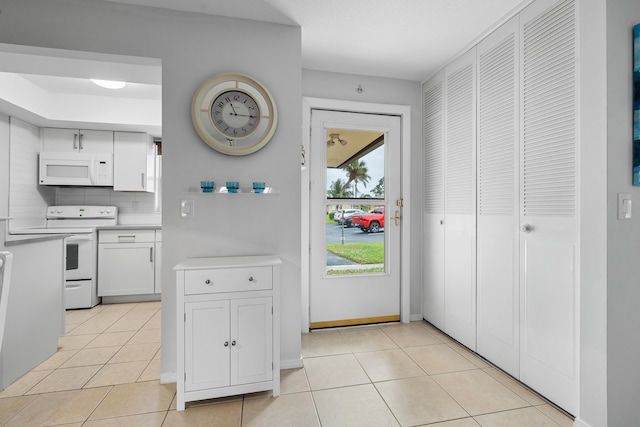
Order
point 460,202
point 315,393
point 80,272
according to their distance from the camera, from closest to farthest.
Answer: point 315,393 < point 460,202 < point 80,272

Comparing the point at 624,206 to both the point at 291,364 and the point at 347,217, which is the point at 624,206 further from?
the point at 291,364

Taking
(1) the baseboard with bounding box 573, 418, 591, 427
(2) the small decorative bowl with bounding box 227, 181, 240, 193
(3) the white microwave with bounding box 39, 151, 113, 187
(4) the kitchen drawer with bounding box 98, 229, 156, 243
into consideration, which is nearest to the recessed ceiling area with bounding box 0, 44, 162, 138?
(3) the white microwave with bounding box 39, 151, 113, 187

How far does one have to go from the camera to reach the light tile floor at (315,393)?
1724 millimetres

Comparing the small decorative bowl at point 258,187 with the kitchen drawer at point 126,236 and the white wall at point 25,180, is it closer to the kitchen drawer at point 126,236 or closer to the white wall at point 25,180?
the kitchen drawer at point 126,236

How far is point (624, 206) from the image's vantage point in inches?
60.3

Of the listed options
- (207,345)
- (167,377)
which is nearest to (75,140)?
(167,377)

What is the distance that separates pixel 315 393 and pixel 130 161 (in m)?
3.73

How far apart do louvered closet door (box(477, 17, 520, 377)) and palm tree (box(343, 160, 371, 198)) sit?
1064 mm

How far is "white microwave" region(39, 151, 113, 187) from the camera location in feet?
12.7

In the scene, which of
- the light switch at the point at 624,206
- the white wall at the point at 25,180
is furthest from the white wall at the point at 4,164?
the light switch at the point at 624,206

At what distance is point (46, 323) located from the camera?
2.37 metres

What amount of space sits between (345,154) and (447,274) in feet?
4.92

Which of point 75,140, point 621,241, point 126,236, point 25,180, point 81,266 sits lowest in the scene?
point 81,266

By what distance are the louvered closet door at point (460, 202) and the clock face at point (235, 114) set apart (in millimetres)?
1724
